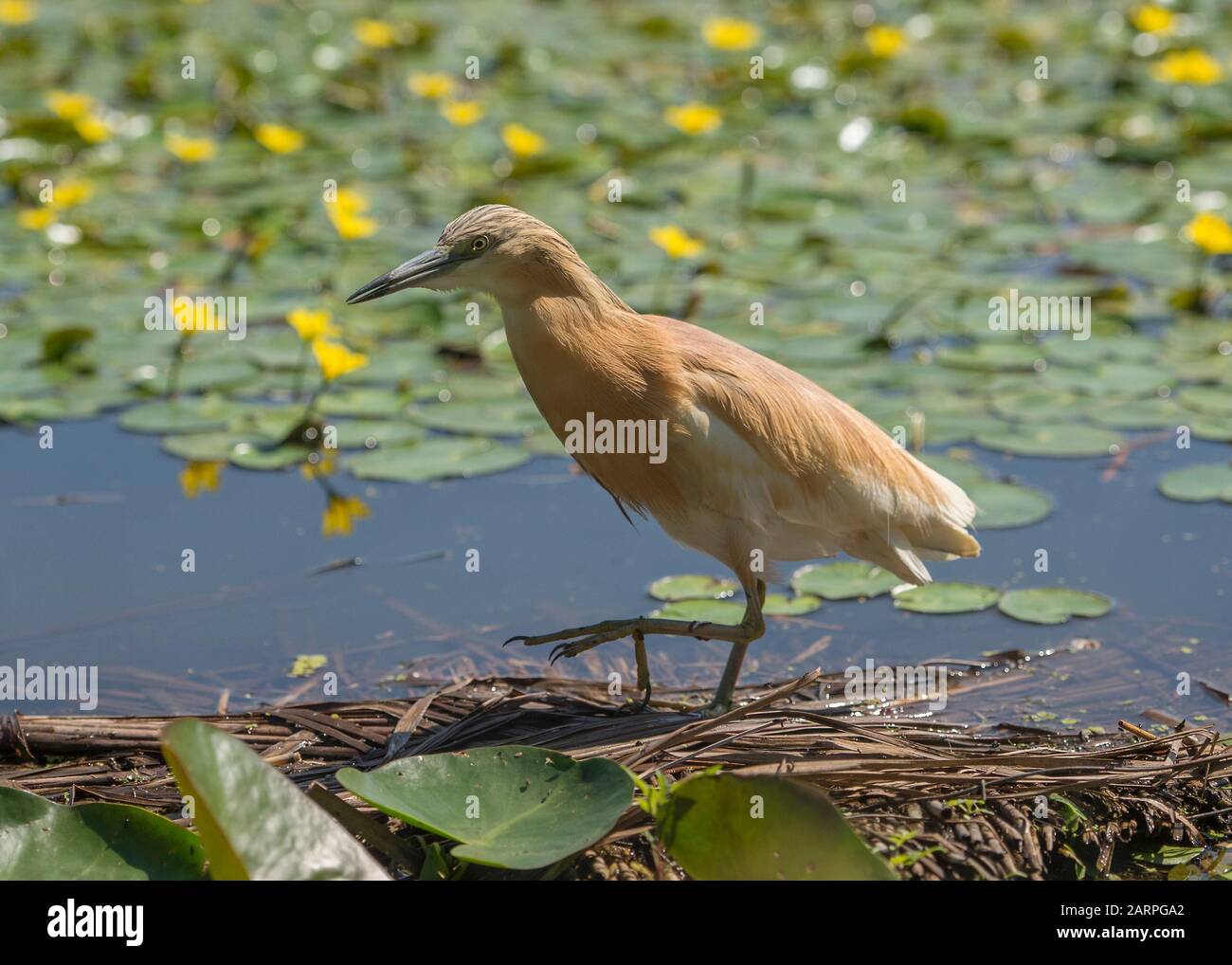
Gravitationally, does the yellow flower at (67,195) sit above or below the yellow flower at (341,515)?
above

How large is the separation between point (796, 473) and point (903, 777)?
0.88m

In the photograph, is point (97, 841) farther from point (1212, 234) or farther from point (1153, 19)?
point (1153, 19)

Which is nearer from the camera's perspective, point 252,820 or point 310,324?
point 252,820

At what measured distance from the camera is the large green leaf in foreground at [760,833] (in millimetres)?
3018

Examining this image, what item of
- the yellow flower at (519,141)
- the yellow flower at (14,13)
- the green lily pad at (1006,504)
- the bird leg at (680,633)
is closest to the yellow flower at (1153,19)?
the yellow flower at (519,141)

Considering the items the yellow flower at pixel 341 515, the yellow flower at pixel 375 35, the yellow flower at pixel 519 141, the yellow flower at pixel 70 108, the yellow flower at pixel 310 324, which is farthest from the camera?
the yellow flower at pixel 375 35

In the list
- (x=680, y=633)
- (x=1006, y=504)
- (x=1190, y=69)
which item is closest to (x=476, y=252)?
(x=680, y=633)

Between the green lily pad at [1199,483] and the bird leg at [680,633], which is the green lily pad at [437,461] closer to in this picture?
the bird leg at [680,633]

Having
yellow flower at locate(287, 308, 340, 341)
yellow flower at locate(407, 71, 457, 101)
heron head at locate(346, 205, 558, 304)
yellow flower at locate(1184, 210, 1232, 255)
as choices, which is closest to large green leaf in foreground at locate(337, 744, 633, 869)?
heron head at locate(346, 205, 558, 304)

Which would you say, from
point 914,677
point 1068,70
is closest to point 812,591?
point 914,677

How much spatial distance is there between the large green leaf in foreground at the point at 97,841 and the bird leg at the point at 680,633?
99 centimetres

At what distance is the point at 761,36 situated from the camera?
1047 centimetres

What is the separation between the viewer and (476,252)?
378 cm

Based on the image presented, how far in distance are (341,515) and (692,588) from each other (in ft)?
4.36
